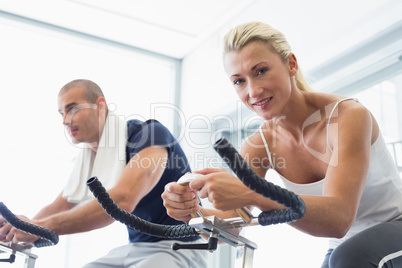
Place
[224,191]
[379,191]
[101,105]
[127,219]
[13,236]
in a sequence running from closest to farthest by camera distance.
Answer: [224,191] → [127,219] → [379,191] → [13,236] → [101,105]

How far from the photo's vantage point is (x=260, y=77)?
1.32 m

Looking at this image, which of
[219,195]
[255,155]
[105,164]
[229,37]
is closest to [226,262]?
[105,164]

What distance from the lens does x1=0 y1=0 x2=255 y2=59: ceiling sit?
3.06 meters

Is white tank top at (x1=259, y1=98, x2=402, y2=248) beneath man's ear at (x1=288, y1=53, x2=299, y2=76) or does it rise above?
beneath

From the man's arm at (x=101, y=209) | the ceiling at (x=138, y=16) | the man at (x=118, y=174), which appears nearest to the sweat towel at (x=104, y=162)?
the man at (x=118, y=174)

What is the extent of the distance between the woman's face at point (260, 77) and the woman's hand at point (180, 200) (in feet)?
1.35

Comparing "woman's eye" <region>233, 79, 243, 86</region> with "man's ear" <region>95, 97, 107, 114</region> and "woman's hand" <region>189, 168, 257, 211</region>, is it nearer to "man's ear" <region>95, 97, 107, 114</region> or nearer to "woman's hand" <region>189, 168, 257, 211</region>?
"woman's hand" <region>189, 168, 257, 211</region>

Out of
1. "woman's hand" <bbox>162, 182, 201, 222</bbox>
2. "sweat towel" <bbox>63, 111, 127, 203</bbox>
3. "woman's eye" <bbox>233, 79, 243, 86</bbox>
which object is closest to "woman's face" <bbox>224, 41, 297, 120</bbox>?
"woman's eye" <bbox>233, 79, 243, 86</bbox>

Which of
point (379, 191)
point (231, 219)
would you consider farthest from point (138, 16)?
point (231, 219)

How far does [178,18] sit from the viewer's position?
3.22m

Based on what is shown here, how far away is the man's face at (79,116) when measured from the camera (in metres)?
2.02

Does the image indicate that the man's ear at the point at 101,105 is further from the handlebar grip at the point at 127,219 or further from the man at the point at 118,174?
the handlebar grip at the point at 127,219

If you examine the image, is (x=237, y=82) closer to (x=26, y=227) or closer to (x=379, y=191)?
(x=379, y=191)

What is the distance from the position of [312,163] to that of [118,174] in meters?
0.80
